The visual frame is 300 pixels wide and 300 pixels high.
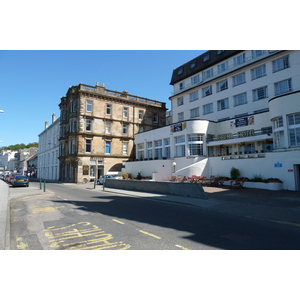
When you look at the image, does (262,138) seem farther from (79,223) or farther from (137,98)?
(137,98)

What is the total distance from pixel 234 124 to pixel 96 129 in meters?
24.8

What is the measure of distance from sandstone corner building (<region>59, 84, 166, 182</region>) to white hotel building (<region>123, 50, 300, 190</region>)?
254 inches

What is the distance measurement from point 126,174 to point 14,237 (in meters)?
28.3

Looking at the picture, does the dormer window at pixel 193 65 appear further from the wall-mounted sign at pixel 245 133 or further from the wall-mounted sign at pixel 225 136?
the wall-mounted sign at pixel 245 133

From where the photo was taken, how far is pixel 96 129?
1619 inches

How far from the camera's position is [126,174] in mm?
35062

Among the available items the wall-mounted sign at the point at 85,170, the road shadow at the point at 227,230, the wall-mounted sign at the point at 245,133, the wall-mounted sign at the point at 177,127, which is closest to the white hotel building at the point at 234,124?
the wall-mounted sign at the point at 177,127

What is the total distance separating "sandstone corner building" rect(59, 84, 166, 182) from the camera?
1555 inches

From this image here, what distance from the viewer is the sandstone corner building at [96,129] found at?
1555 inches

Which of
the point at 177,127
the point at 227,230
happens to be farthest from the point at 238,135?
the point at 227,230

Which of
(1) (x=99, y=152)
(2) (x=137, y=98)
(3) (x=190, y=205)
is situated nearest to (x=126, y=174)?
(1) (x=99, y=152)

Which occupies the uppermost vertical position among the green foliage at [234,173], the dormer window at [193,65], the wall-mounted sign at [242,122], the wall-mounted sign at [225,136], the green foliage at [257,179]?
the dormer window at [193,65]

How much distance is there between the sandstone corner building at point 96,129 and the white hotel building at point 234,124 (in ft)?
Answer: 21.2

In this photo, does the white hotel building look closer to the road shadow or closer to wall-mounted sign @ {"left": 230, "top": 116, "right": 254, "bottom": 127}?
wall-mounted sign @ {"left": 230, "top": 116, "right": 254, "bottom": 127}
